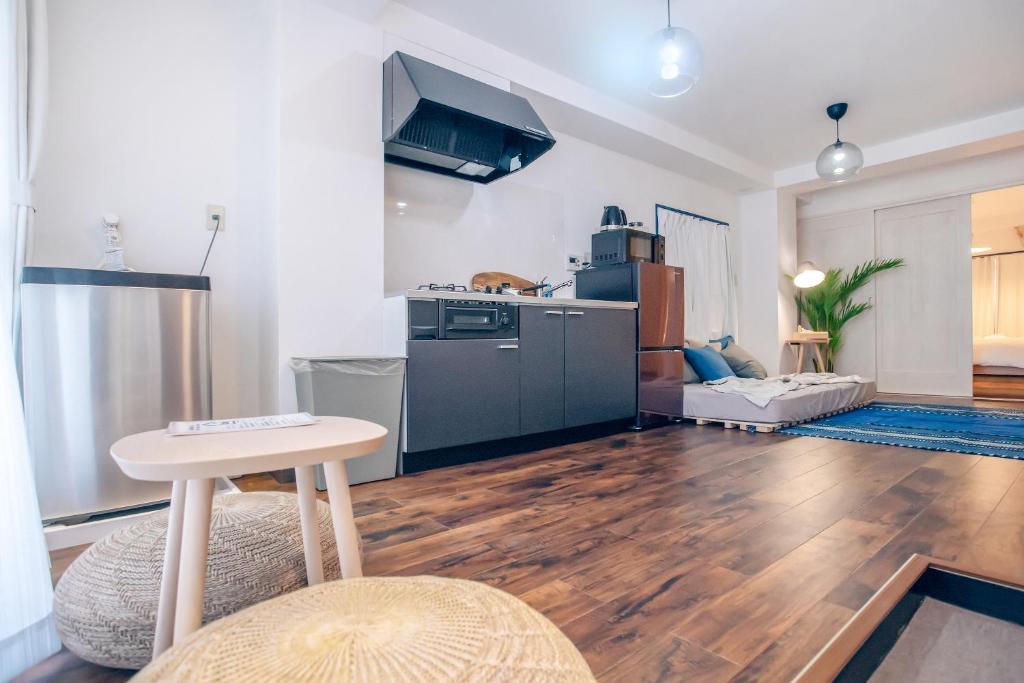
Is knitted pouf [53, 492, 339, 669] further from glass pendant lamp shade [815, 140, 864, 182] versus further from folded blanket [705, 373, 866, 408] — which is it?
glass pendant lamp shade [815, 140, 864, 182]

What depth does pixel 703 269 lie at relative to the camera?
19.1 ft

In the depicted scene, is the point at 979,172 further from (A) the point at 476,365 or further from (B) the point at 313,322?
(B) the point at 313,322

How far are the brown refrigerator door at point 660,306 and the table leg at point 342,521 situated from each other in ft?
10.6

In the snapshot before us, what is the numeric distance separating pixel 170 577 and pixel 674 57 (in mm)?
3106

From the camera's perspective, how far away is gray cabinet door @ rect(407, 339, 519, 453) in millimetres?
2643

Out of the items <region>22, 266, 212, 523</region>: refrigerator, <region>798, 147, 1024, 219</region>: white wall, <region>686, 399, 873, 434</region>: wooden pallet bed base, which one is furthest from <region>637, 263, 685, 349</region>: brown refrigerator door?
<region>798, 147, 1024, 219</region>: white wall

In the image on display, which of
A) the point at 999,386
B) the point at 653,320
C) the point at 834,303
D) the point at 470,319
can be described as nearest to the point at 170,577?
the point at 470,319

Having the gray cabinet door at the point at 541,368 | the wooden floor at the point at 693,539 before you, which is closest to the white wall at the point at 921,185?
the wooden floor at the point at 693,539

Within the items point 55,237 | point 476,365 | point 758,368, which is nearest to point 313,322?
point 476,365

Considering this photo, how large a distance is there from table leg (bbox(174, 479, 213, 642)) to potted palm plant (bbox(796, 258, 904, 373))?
6.95 m

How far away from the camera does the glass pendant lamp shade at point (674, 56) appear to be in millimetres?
2721

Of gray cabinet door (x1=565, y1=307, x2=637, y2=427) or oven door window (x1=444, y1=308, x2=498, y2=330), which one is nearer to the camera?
oven door window (x1=444, y1=308, x2=498, y2=330)

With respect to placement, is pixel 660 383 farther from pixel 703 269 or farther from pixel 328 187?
pixel 328 187

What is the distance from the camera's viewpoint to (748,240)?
21.0ft
